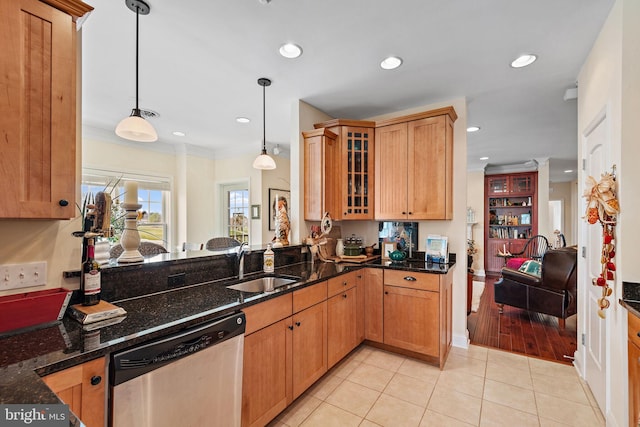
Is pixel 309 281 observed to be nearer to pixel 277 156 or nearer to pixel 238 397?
pixel 238 397

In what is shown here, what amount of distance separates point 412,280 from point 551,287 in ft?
7.30

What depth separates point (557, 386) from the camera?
2371 mm

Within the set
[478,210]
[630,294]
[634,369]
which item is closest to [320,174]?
[630,294]

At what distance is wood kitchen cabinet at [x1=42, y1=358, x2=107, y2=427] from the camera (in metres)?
0.96

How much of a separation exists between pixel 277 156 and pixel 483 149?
378 cm

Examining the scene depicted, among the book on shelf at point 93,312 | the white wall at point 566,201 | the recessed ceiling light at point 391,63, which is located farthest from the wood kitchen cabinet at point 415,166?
the white wall at point 566,201

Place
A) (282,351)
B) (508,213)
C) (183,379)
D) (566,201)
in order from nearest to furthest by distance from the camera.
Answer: (183,379), (282,351), (508,213), (566,201)

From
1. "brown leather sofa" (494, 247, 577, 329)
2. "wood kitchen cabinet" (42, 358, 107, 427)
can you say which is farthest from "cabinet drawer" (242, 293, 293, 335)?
"brown leather sofa" (494, 247, 577, 329)

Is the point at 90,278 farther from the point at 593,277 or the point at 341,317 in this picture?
the point at 593,277

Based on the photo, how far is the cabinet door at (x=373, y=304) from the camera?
2922 mm

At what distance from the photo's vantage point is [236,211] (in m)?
5.57

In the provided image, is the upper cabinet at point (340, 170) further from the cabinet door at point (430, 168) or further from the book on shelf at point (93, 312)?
the book on shelf at point (93, 312)

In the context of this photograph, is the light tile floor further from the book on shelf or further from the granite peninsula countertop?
the book on shelf

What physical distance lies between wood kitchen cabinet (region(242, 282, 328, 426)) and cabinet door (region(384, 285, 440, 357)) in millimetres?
811
